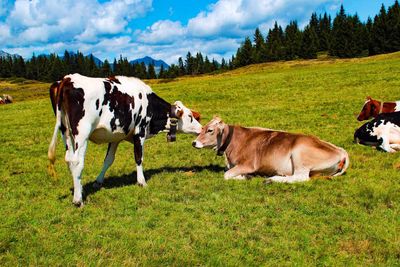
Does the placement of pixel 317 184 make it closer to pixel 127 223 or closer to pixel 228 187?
pixel 228 187

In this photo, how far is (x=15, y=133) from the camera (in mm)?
22141

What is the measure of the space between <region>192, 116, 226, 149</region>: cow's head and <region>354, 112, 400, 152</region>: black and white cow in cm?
545

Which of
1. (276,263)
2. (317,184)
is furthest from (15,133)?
(276,263)

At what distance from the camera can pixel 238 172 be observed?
34.4ft

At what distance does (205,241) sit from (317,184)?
398 cm

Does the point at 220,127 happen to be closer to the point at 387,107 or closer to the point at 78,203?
the point at 78,203

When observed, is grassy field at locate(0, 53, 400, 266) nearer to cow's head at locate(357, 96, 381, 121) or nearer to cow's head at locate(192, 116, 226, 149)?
cow's head at locate(192, 116, 226, 149)

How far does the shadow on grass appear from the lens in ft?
33.6

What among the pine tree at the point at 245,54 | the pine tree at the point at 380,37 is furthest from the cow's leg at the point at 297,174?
the pine tree at the point at 245,54

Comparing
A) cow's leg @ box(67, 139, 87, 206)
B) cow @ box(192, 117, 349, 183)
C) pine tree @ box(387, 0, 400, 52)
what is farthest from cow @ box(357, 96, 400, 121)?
pine tree @ box(387, 0, 400, 52)

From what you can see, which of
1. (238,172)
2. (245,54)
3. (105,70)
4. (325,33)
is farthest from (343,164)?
(105,70)

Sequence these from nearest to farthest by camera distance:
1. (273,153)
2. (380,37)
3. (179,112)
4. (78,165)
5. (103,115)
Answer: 1. (78,165)
2. (103,115)
3. (273,153)
4. (179,112)
5. (380,37)

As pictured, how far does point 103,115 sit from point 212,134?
331 cm

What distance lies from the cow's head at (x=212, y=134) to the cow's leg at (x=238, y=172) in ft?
3.06
